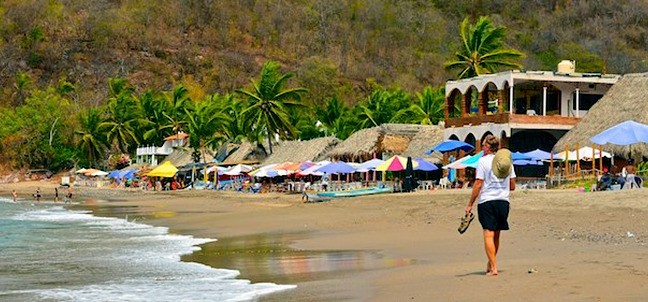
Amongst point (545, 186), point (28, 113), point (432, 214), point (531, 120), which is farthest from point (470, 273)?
point (28, 113)

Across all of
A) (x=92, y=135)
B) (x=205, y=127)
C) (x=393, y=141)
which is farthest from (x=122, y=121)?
(x=393, y=141)

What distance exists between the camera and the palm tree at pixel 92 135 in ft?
260

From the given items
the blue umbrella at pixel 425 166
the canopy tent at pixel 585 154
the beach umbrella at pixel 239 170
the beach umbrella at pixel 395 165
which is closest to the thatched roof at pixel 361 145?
the blue umbrella at pixel 425 166

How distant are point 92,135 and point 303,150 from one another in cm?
3402

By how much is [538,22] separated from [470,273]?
399ft

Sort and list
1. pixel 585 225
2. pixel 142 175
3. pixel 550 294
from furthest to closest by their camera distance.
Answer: pixel 142 175 → pixel 585 225 → pixel 550 294

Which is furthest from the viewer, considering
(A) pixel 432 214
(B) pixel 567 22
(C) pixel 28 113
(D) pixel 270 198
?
(B) pixel 567 22

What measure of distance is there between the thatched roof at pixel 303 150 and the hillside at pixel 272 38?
2038 inches

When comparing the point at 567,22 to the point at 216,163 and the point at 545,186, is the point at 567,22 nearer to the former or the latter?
the point at 216,163

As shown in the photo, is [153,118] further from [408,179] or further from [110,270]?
[110,270]

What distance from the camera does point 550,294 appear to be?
8516mm

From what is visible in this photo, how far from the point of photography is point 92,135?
262ft

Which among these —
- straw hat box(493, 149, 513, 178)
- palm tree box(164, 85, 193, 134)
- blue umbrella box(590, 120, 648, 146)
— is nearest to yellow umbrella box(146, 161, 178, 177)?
palm tree box(164, 85, 193, 134)

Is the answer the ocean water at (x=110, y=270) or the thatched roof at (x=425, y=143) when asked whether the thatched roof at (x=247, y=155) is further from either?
the ocean water at (x=110, y=270)
